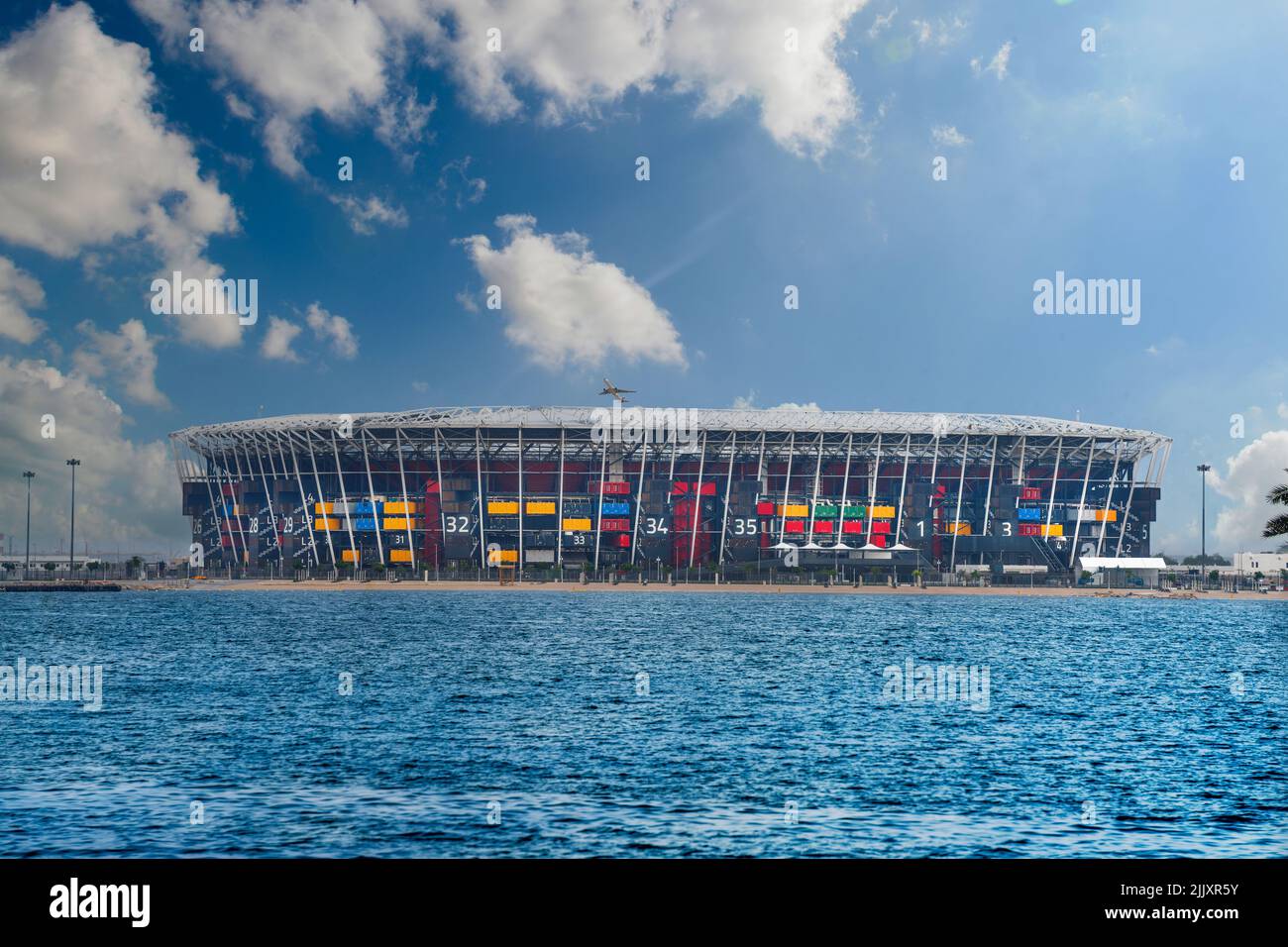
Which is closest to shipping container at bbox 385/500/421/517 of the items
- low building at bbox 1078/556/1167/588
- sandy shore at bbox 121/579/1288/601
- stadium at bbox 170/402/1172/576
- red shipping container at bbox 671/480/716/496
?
stadium at bbox 170/402/1172/576

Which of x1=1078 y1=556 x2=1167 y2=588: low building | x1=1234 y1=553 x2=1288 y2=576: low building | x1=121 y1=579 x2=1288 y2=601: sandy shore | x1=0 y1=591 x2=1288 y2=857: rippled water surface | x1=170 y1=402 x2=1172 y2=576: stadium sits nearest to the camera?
x1=0 y1=591 x2=1288 y2=857: rippled water surface

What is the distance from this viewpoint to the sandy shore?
5807 inches

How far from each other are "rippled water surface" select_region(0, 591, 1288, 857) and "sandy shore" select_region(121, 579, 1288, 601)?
71.3 m

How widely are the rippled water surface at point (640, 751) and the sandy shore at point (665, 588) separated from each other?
71.3m

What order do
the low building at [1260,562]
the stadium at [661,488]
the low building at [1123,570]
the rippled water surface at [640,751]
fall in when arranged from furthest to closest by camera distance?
the low building at [1260,562], the stadium at [661,488], the low building at [1123,570], the rippled water surface at [640,751]

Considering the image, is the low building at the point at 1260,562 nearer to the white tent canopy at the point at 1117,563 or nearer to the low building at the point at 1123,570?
the white tent canopy at the point at 1117,563

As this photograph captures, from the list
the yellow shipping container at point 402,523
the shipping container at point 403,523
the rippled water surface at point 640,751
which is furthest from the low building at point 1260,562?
the yellow shipping container at point 402,523

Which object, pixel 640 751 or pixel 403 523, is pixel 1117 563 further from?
pixel 640 751

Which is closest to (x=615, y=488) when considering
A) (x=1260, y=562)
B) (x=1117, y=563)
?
(x=1117, y=563)

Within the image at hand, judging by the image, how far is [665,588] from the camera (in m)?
150

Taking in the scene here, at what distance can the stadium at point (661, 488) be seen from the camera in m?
172

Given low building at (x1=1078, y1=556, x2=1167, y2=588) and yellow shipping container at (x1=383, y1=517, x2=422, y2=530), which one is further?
yellow shipping container at (x1=383, y1=517, x2=422, y2=530)

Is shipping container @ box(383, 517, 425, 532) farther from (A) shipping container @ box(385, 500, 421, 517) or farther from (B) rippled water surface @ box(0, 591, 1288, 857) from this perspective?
(B) rippled water surface @ box(0, 591, 1288, 857)
